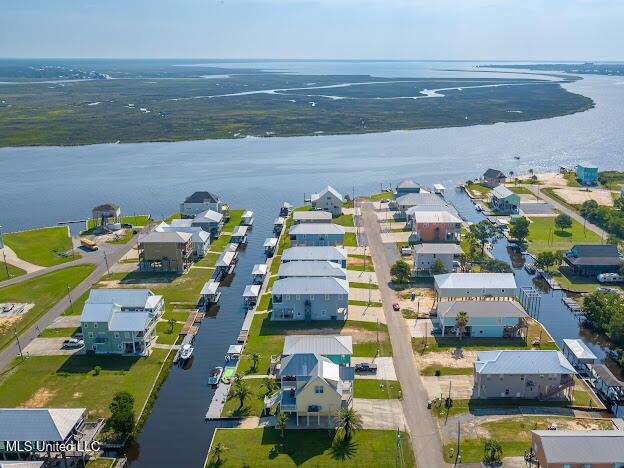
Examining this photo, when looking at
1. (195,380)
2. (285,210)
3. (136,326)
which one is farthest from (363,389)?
(285,210)

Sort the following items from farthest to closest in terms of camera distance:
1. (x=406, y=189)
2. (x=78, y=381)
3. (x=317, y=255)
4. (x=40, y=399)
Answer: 1. (x=406, y=189)
2. (x=317, y=255)
3. (x=78, y=381)
4. (x=40, y=399)

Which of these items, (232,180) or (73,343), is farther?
(232,180)

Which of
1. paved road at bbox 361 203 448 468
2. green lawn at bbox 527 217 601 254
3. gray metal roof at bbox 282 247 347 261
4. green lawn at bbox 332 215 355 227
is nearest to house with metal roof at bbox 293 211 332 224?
green lawn at bbox 332 215 355 227

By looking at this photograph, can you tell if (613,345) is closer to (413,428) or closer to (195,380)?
(413,428)

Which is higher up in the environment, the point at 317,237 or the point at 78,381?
the point at 317,237

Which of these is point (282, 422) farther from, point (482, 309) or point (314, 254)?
point (314, 254)

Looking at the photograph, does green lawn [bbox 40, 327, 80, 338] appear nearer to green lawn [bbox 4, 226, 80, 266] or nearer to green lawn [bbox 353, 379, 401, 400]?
green lawn [bbox 4, 226, 80, 266]

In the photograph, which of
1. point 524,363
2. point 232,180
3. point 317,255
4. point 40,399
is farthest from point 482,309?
point 232,180
